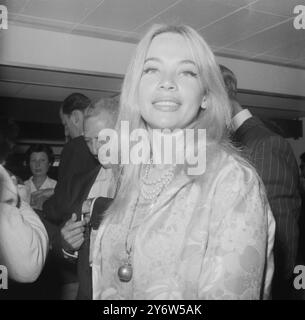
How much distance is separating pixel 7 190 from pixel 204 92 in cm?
34

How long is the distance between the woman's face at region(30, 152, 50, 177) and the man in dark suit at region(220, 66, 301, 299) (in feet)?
3.56

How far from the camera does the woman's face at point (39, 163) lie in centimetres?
185

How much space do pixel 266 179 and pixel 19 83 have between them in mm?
2193

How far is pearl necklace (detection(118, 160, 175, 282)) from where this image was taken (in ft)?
1.97

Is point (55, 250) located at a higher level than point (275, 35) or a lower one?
lower

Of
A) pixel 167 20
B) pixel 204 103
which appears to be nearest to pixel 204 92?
pixel 204 103

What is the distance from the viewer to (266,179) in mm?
998

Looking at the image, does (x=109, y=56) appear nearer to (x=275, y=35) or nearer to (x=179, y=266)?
(x=275, y=35)

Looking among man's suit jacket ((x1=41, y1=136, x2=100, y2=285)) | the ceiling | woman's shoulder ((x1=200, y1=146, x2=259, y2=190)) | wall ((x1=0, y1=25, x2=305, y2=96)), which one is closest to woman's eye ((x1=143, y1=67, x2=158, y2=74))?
woman's shoulder ((x1=200, y1=146, x2=259, y2=190))

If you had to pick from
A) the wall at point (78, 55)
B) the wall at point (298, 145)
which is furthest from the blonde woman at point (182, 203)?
the wall at point (298, 145)

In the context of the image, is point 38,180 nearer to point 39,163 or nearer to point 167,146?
point 39,163

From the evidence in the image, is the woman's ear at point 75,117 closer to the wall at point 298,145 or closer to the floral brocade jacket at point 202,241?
the floral brocade jacket at point 202,241

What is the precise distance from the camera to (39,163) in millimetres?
1911
